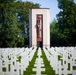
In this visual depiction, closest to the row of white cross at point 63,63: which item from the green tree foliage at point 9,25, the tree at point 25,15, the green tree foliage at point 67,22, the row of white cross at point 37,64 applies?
the row of white cross at point 37,64

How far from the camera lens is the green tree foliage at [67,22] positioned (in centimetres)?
5503

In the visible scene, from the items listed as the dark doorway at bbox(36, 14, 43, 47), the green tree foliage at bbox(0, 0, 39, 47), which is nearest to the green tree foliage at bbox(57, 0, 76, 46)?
the dark doorway at bbox(36, 14, 43, 47)

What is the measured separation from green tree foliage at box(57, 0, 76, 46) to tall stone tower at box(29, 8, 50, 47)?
2.85 metres

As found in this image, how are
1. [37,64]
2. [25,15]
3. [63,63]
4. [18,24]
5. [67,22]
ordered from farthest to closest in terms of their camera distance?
[25,15], [18,24], [67,22], [63,63], [37,64]

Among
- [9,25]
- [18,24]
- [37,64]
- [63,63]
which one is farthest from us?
[18,24]

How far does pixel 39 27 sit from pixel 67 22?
5.74 meters

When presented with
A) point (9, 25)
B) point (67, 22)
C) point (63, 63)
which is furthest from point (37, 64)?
point (67, 22)

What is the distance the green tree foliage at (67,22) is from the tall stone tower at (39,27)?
2.85m

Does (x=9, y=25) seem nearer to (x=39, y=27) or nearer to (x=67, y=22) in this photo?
(x=39, y=27)

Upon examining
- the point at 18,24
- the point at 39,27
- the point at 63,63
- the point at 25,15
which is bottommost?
the point at 63,63

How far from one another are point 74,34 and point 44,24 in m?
6.41

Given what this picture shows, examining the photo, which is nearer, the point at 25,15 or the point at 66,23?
the point at 66,23

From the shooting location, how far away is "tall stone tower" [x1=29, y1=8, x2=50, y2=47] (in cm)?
5559

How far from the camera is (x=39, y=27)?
56125 millimetres
